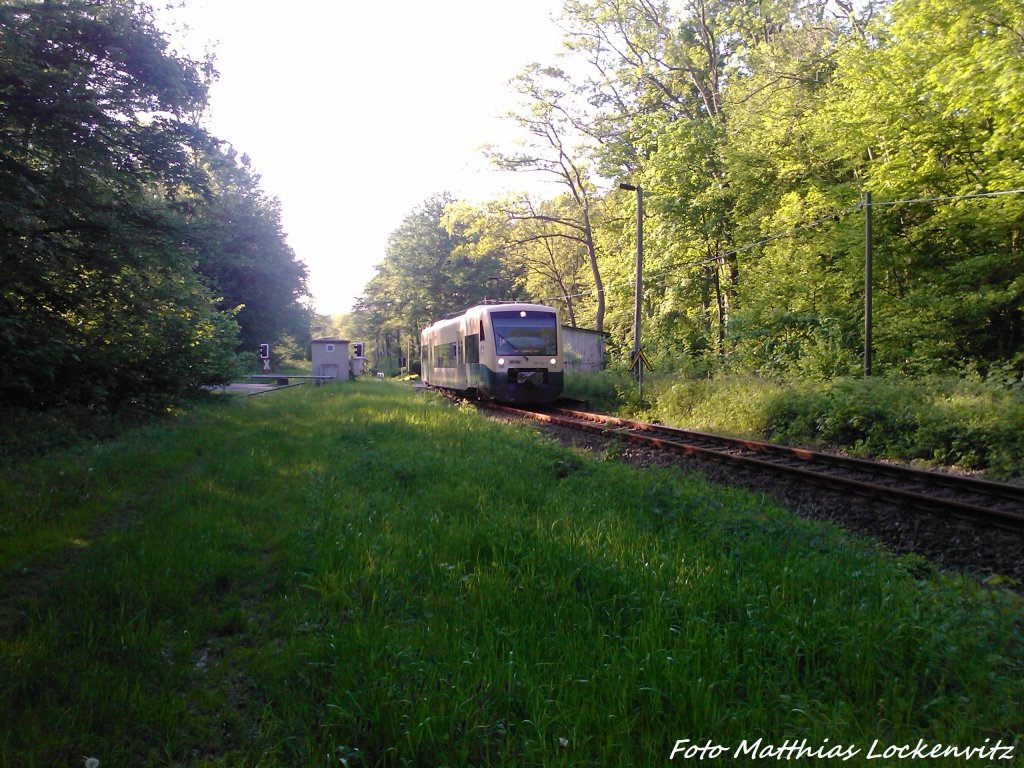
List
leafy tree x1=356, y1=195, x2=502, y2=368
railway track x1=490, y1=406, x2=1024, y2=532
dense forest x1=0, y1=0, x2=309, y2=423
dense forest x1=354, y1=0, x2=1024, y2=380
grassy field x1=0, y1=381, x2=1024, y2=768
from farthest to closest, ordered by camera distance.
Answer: leafy tree x1=356, y1=195, x2=502, y2=368, dense forest x1=354, y1=0, x2=1024, y2=380, dense forest x1=0, y1=0, x2=309, y2=423, railway track x1=490, y1=406, x2=1024, y2=532, grassy field x1=0, y1=381, x2=1024, y2=768

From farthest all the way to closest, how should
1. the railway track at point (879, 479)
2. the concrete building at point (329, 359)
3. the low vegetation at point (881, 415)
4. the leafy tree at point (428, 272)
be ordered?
the leafy tree at point (428, 272)
the concrete building at point (329, 359)
the low vegetation at point (881, 415)
the railway track at point (879, 479)

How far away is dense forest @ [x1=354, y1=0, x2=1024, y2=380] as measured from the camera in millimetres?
17734

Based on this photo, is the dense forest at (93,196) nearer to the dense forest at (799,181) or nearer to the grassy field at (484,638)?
the grassy field at (484,638)

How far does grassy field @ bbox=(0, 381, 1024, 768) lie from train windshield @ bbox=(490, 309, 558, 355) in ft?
40.3

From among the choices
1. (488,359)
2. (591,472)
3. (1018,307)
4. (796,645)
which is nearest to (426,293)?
(488,359)

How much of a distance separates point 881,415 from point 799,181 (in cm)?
1536

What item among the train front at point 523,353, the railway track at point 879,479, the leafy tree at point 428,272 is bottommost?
the railway track at point 879,479

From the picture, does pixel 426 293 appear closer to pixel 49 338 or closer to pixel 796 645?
pixel 49 338

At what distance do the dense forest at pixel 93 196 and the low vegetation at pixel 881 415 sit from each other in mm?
12467

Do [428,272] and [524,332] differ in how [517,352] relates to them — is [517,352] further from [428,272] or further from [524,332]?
[428,272]

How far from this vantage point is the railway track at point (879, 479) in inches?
282

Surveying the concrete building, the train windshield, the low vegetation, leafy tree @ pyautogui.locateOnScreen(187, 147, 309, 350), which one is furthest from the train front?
leafy tree @ pyautogui.locateOnScreen(187, 147, 309, 350)

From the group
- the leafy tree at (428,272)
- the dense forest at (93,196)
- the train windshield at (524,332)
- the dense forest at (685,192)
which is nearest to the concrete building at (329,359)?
the dense forest at (685,192)

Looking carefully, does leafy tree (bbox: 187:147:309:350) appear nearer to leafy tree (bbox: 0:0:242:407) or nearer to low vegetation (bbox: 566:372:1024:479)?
leafy tree (bbox: 0:0:242:407)
